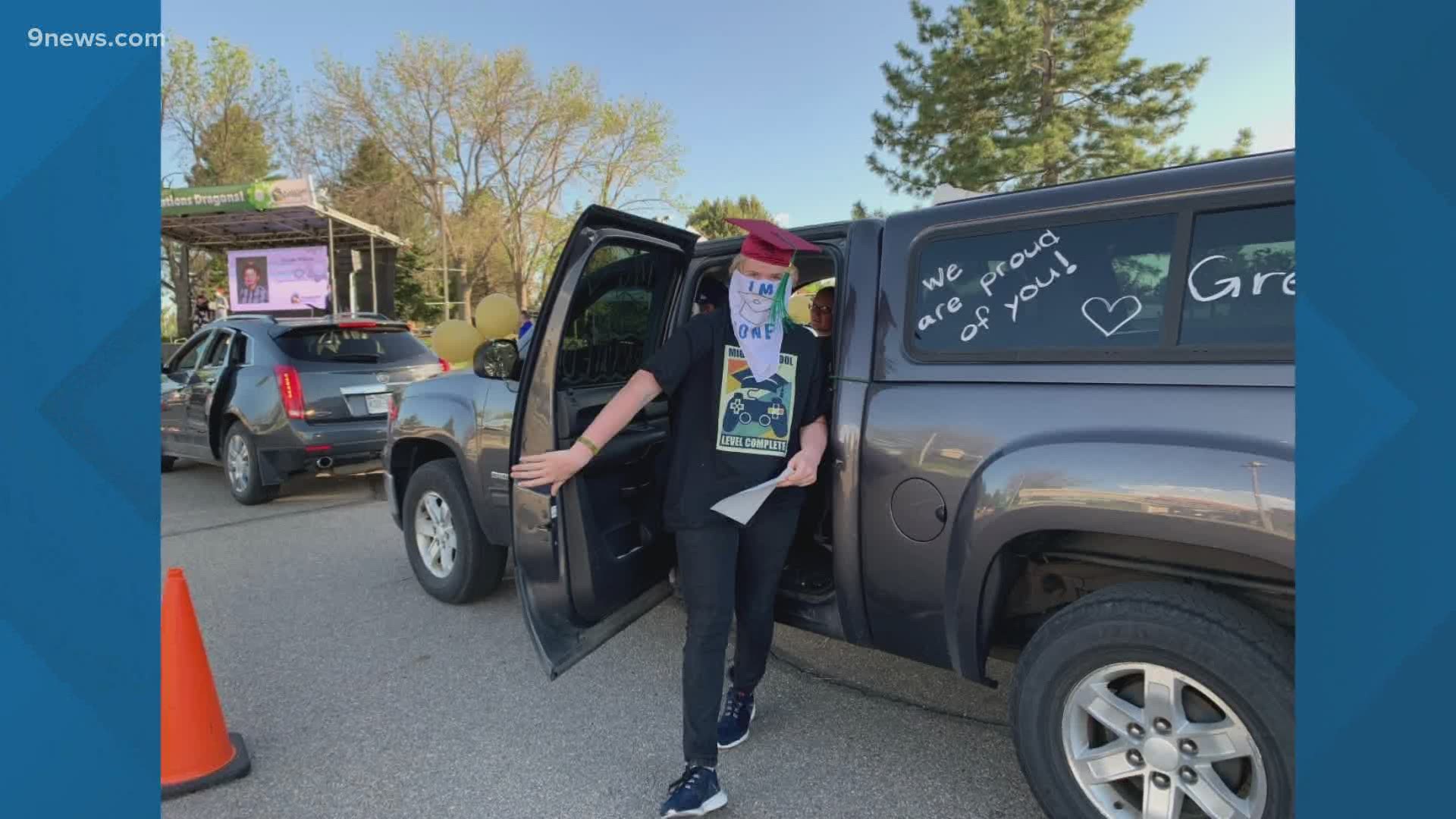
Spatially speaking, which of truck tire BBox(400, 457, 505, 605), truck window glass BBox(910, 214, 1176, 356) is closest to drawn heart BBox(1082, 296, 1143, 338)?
truck window glass BBox(910, 214, 1176, 356)

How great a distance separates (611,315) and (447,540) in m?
1.93

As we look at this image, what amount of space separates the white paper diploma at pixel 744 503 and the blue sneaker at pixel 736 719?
852mm

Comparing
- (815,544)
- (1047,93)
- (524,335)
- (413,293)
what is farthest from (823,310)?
(413,293)

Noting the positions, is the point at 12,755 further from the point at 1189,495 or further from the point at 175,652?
the point at 1189,495

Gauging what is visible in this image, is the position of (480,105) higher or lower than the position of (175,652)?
higher

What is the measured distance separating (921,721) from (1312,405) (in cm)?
191

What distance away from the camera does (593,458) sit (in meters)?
2.71

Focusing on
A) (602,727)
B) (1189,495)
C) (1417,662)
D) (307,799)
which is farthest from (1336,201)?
(307,799)

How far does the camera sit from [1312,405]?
1.72m

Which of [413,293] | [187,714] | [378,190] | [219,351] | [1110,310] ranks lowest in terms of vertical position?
[187,714]

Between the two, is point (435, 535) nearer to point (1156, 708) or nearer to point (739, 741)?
point (739, 741)

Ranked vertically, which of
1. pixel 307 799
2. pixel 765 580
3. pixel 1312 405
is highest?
Result: pixel 1312 405

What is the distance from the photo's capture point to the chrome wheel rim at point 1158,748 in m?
1.95

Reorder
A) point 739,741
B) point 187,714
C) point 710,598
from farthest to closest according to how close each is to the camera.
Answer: point 739,741 < point 187,714 < point 710,598
